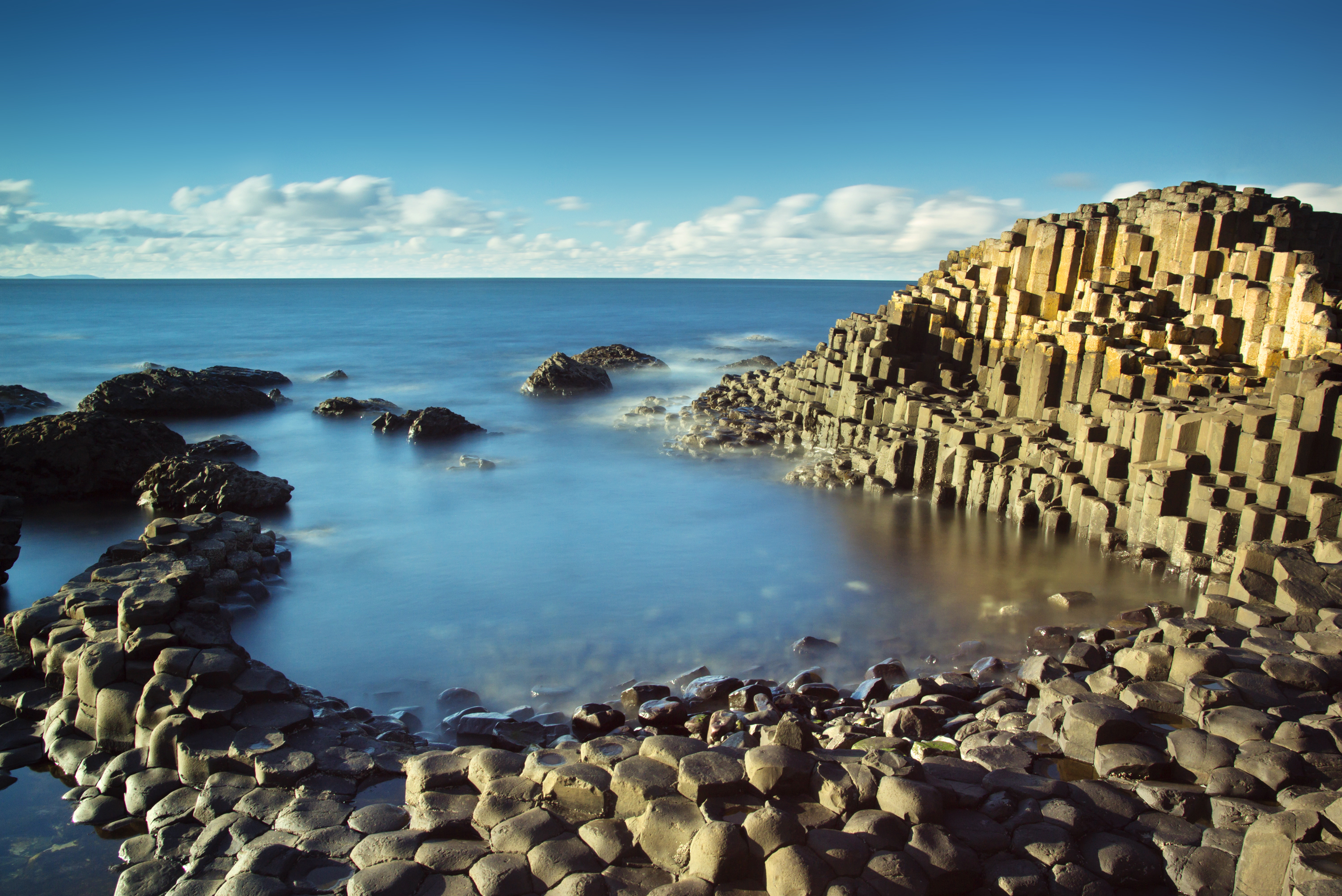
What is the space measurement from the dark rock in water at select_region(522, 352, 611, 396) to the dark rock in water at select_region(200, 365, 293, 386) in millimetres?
7255

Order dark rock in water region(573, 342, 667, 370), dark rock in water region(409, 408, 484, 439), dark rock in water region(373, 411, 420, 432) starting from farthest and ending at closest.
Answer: dark rock in water region(573, 342, 667, 370) → dark rock in water region(373, 411, 420, 432) → dark rock in water region(409, 408, 484, 439)

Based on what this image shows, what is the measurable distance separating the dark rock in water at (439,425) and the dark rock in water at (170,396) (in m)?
5.83

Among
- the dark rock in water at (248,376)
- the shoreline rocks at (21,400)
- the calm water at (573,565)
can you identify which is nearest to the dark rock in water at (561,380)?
the calm water at (573,565)

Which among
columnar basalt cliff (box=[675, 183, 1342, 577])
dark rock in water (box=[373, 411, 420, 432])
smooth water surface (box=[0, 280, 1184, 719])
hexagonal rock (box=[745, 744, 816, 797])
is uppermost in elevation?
columnar basalt cliff (box=[675, 183, 1342, 577])

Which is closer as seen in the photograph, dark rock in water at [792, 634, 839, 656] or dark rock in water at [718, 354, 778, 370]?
dark rock in water at [792, 634, 839, 656]

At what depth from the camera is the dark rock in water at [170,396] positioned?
18000mm

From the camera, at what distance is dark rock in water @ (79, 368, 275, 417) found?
18000mm

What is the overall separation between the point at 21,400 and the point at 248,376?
5099 mm

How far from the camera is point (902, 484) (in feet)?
Answer: 39.7

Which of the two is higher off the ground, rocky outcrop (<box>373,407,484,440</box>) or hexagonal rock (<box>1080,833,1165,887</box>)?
hexagonal rock (<box>1080,833,1165,887</box>)

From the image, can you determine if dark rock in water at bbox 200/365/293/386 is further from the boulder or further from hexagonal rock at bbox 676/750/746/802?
hexagonal rock at bbox 676/750/746/802

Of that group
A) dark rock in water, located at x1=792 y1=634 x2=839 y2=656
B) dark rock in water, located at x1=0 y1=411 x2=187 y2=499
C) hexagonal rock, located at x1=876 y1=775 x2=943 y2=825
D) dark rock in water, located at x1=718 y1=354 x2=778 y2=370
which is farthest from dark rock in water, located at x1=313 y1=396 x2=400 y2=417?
hexagonal rock, located at x1=876 y1=775 x2=943 y2=825

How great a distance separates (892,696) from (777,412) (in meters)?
11.7

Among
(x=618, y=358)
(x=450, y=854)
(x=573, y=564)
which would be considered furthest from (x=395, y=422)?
(x=450, y=854)
